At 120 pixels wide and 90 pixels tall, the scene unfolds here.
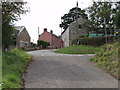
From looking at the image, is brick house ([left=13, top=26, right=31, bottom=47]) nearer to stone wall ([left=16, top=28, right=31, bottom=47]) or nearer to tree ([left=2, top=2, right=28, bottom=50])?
stone wall ([left=16, top=28, right=31, bottom=47])

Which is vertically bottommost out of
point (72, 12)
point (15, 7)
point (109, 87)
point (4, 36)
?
point (109, 87)

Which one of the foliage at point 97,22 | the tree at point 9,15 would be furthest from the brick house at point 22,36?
→ the tree at point 9,15

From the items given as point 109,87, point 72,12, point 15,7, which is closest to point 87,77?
point 109,87

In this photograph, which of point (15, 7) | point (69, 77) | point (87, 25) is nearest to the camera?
point (69, 77)

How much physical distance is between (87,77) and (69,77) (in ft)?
2.81

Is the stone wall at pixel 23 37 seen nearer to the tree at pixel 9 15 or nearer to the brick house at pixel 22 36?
the brick house at pixel 22 36

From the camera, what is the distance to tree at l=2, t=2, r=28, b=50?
49.2 ft

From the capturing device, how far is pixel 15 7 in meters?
15.8

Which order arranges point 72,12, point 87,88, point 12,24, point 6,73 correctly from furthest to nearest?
point 72,12 → point 12,24 → point 6,73 → point 87,88

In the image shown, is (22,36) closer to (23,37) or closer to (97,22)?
(23,37)

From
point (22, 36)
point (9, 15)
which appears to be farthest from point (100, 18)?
point (9, 15)

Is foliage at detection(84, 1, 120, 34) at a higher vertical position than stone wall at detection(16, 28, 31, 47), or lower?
higher

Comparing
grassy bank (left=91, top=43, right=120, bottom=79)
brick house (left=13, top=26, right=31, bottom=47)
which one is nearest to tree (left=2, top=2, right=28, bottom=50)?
grassy bank (left=91, top=43, right=120, bottom=79)

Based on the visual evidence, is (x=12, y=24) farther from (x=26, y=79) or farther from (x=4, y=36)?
(x=26, y=79)
